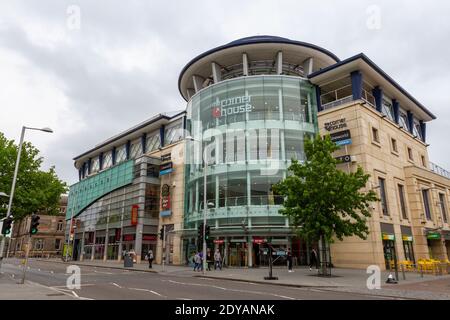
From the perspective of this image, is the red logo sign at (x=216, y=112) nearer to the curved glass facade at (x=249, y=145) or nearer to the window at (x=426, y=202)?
the curved glass facade at (x=249, y=145)

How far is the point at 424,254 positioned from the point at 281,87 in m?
21.9

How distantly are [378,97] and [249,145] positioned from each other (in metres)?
15.2

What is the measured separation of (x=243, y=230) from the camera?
1202 inches

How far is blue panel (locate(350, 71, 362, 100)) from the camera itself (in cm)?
3256

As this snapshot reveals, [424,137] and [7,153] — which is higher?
[424,137]

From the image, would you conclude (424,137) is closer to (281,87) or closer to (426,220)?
(426,220)

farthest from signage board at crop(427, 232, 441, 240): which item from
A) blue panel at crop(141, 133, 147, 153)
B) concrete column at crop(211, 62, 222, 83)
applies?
blue panel at crop(141, 133, 147, 153)

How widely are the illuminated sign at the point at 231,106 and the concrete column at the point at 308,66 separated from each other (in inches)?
330

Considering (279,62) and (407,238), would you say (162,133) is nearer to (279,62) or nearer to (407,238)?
(279,62)

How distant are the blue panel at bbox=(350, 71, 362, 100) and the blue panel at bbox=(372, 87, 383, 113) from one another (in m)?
4.44

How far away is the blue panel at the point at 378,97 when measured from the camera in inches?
1409

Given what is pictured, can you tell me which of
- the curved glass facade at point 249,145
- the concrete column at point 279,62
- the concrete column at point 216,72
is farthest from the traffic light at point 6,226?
the concrete column at point 279,62

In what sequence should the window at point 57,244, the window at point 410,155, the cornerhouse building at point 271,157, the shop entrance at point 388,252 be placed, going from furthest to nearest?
the window at point 57,244, the window at point 410,155, the cornerhouse building at point 271,157, the shop entrance at point 388,252
